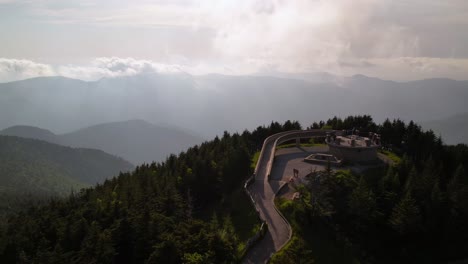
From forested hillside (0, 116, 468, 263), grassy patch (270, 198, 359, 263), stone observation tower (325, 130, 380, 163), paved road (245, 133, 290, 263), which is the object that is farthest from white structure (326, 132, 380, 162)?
grassy patch (270, 198, 359, 263)

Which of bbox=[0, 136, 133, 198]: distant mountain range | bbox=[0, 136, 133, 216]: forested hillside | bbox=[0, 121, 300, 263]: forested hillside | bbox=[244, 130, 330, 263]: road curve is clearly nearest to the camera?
bbox=[0, 121, 300, 263]: forested hillside

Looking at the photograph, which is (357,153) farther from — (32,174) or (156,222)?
(32,174)

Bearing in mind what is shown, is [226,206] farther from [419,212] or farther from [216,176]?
[419,212]

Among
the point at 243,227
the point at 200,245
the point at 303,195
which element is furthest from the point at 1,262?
the point at 303,195

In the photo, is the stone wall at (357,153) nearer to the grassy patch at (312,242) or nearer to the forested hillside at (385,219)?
the forested hillside at (385,219)

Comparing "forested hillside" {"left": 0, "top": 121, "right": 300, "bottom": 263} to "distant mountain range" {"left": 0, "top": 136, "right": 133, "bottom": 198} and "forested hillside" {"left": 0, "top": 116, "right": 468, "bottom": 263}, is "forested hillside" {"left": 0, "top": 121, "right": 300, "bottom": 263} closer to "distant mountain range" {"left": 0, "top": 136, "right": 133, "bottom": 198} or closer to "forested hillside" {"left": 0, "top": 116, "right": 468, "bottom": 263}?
"forested hillside" {"left": 0, "top": 116, "right": 468, "bottom": 263}

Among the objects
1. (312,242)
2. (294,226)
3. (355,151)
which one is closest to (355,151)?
(355,151)

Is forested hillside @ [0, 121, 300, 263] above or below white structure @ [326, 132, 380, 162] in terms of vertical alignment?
below
